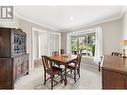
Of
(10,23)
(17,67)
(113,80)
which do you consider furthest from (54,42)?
(113,80)

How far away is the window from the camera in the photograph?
18.4 feet

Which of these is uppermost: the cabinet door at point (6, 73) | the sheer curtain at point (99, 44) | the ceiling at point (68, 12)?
the ceiling at point (68, 12)

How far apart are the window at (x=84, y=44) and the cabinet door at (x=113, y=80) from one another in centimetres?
394

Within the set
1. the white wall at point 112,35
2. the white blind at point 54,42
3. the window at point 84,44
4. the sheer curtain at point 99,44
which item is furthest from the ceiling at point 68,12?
the white blind at point 54,42

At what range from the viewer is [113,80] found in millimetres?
1592

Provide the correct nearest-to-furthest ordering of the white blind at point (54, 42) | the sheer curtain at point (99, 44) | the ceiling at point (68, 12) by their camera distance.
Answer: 1. the ceiling at point (68, 12)
2. the sheer curtain at point (99, 44)
3. the white blind at point (54, 42)

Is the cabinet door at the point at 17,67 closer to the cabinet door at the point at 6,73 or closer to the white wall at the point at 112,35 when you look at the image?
the cabinet door at the point at 6,73

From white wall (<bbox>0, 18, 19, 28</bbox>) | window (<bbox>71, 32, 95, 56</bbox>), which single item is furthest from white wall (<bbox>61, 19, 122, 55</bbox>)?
white wall (<bbox>0, 18, 19, 28</bbox>)

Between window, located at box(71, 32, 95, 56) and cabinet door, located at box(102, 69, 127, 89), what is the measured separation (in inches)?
155

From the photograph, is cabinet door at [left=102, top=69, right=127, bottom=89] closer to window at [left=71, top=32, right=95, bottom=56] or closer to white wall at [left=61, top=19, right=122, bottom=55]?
white wall at [left=61, top=19, right=122, bottom=55]

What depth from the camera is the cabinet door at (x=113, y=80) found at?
1489 mm

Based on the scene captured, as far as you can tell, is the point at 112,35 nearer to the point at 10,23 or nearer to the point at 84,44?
the point at 84,44

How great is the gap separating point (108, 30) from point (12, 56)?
3.85 metres

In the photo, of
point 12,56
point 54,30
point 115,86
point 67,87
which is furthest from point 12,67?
point 54,30
